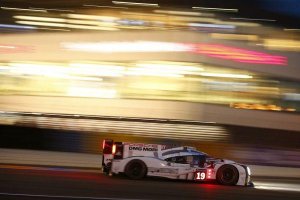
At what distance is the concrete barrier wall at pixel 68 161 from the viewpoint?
21.0 m

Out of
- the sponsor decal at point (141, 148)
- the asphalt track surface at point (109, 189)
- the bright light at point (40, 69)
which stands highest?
the bright light at point (40, 69)

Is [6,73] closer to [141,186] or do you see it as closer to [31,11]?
[31,11]

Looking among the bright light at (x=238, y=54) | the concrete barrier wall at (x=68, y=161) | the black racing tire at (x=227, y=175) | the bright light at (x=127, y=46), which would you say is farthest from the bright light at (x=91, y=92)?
the black racing tire at (x=227, y=175)

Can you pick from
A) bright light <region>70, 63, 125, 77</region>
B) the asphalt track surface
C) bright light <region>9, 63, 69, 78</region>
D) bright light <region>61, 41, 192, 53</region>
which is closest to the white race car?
the asphalt track surface

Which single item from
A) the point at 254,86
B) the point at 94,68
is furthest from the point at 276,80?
the point at 94,68

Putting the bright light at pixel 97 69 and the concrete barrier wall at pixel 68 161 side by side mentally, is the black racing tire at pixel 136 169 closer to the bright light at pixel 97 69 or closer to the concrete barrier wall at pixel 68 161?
the concrete barrier wall at pixel 68 161

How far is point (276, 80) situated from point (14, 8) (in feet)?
47.7

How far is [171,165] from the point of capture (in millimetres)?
15984

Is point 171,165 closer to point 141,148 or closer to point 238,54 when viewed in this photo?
point 141,148

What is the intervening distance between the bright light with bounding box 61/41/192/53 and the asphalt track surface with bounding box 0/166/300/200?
1482 cm

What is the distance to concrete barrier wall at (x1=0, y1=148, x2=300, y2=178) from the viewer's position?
68.7ft

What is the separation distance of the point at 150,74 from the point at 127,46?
1.87 m

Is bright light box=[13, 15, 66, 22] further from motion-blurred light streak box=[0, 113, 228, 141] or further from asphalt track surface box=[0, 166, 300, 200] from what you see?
asphalt track surface box=[0, 166, 300, 200]

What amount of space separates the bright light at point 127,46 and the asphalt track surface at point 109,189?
1482cm
